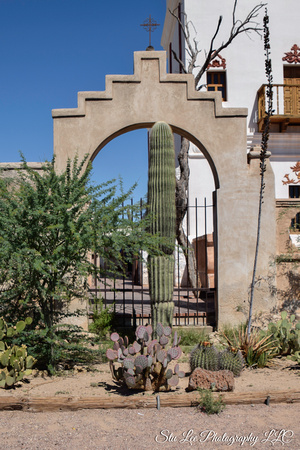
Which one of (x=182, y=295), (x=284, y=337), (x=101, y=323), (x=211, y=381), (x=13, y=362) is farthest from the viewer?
(x=182, y=295)

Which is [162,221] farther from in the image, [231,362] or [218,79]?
[218,79]

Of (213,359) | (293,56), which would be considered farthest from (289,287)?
(293,56)

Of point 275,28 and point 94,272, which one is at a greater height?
point 275,28

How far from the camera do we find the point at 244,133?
890cm

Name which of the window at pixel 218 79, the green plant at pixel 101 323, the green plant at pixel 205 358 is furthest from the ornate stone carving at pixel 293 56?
the green plant at pixel 205 358

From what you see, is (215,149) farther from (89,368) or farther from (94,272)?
(89,368)

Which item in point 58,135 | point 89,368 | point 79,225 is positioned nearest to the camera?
point 79,225

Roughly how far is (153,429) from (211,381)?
1.24m

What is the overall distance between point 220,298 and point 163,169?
110 inches

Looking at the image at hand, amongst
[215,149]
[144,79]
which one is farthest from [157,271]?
[144,79]

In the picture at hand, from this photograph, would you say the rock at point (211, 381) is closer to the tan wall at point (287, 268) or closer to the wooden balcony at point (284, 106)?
the tan wall at point (287, 268)

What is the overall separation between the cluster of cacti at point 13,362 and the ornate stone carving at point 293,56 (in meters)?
15.6

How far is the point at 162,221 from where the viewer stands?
7504 millimetres

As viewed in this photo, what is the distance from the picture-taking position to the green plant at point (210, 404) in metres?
5.10
